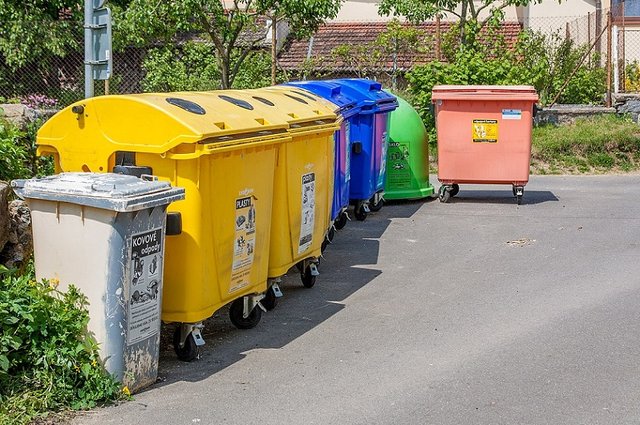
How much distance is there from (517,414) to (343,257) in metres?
4.50

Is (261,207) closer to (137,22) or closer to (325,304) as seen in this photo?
(325,304)

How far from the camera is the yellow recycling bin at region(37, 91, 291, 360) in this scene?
6.48 m

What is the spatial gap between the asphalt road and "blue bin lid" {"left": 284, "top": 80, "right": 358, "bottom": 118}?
1.30 meters

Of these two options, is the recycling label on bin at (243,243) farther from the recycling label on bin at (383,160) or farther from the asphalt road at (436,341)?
the recycling label on bin at (383,160)

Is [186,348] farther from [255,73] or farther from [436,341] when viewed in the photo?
[255,73]

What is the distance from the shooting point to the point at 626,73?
19484mm

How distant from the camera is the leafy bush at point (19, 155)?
748 centimetres

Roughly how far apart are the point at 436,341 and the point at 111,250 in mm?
2454

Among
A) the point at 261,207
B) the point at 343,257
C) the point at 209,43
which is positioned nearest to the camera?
the point at 261,207

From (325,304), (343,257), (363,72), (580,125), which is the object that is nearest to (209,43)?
(363,72)

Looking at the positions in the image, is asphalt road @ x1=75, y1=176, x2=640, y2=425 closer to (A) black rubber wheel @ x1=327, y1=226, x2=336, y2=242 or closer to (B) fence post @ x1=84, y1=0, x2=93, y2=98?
(A) black rubber wheel @ x1=327, y1=226, x2=336, y2=242

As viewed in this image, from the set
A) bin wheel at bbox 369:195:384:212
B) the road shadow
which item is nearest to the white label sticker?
the road shadow

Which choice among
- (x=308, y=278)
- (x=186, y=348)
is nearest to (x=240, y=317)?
(x=186, y=348)

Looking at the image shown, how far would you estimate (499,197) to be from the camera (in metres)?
13.7
